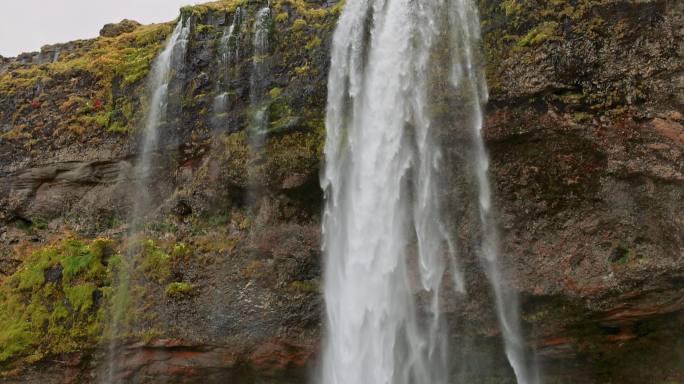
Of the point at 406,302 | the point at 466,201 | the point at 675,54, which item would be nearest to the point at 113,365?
the point at 406,302

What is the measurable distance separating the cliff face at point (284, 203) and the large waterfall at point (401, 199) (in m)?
0.40

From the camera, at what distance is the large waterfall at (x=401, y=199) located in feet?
41.0

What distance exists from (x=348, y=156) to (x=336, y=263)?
2610 mm

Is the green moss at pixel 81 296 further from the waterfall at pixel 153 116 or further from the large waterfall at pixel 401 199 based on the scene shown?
the large waterfall at pixel 401 199

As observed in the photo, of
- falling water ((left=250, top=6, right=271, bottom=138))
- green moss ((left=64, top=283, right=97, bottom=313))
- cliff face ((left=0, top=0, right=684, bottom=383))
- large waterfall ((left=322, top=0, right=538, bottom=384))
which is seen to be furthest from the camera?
falling water ((left=250, top=6, right=271, bottom=138))

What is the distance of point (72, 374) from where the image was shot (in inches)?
551

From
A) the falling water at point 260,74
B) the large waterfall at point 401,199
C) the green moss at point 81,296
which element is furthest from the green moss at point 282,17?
the green moss at point 81,296

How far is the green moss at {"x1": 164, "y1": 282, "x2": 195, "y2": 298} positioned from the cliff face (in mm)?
69

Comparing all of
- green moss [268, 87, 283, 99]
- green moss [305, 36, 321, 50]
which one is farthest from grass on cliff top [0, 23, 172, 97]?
green moss [305, 36, 321, 50]

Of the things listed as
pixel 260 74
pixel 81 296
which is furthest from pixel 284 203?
pixel 81 296

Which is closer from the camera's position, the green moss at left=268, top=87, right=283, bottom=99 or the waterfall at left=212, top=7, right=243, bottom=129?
the green moss at left=268, top=87, right=283, bottom=99

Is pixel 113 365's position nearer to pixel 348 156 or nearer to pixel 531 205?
pixel 348 156

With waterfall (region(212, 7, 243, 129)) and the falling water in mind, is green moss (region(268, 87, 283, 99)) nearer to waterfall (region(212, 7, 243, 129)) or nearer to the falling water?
the falling water

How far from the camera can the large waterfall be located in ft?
41.0
